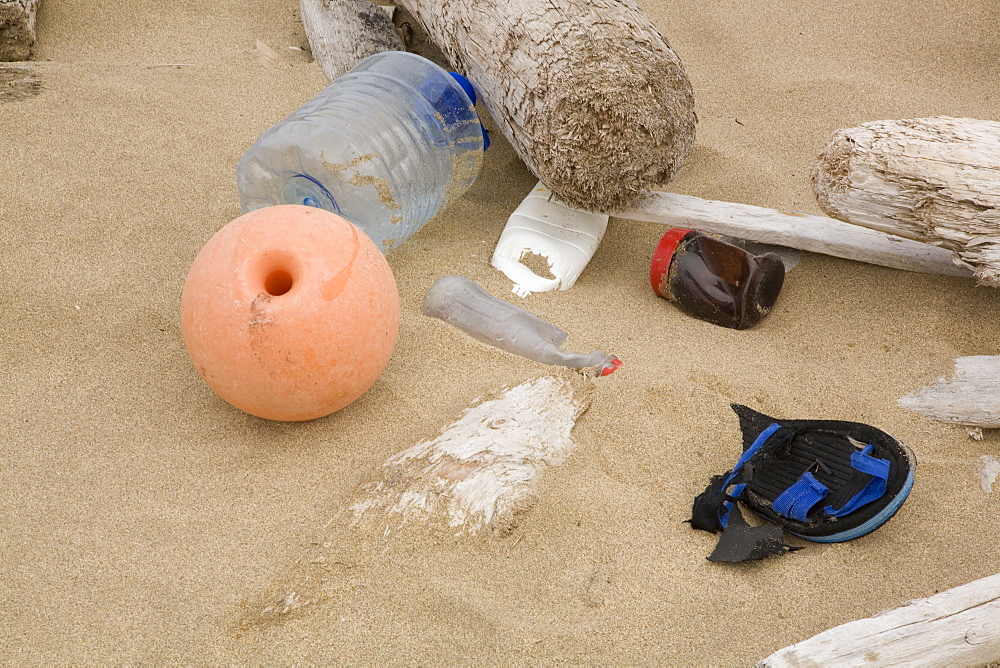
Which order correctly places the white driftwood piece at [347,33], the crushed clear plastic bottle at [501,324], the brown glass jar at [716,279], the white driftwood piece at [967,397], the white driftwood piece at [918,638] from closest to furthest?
1. the white driftwood piece at [918,638]
2. the white driftwood piece at [967,397]
3. the crushed clear plastic bottle at [501,324]
4. the brown glass jar at [716,279]
5. the white driftwood piece at [347,33]

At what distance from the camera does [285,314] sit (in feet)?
7.22

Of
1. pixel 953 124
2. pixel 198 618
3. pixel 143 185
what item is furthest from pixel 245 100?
pixel 953 124

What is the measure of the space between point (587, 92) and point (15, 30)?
3467 millimetres

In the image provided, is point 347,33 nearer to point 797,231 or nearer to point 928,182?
point 797,231

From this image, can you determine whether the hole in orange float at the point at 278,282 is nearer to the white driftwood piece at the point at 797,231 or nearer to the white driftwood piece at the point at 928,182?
the white driftwood piece at the point at 797,231

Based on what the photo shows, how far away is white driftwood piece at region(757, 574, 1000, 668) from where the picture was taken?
1.71 meters

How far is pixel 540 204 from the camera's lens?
3.49 m

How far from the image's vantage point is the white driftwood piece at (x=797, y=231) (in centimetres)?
321

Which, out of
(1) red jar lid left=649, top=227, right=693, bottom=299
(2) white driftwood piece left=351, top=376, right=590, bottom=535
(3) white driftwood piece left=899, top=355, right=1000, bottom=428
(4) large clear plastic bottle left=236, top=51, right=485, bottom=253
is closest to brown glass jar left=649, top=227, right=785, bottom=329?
(1) red jar lid left=649, top=227, right=693, bottom=299

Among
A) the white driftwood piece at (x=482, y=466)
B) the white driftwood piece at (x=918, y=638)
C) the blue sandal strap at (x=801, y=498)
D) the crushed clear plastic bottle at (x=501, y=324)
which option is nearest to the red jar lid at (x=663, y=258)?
the crushed clear plastic bottle at (x=501, y=324)

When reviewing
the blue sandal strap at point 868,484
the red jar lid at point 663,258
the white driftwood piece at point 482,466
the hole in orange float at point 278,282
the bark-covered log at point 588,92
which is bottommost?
the white driftwood piece at point 482,466

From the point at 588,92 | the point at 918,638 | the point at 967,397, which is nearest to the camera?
the point at 918,638

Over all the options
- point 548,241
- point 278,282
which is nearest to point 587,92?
point 548,241

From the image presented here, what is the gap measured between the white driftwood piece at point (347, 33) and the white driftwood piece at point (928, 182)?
8.34ft
